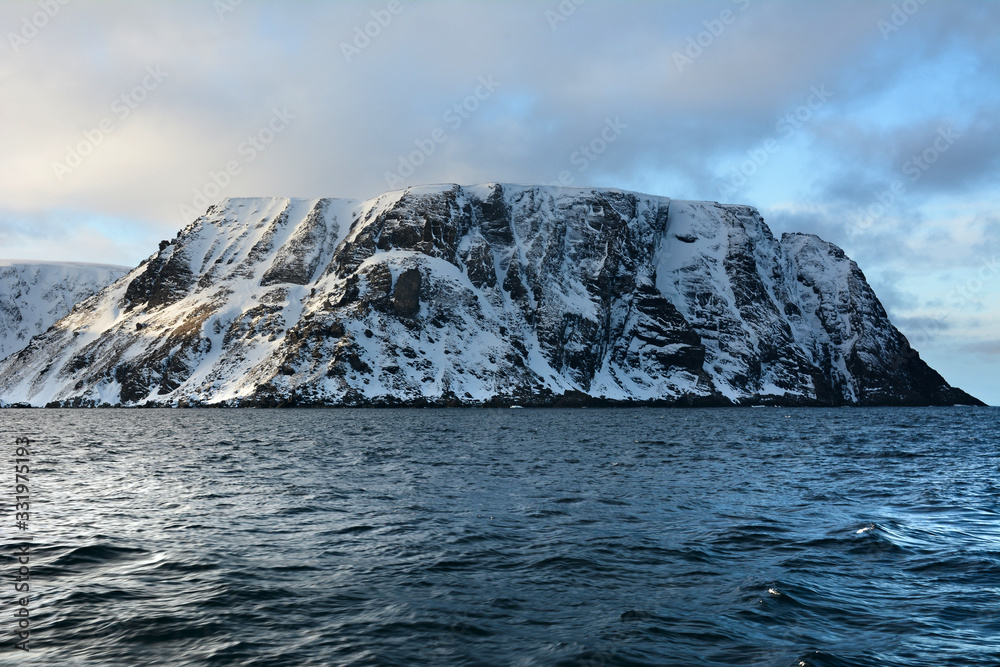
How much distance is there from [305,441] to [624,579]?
6338 cm

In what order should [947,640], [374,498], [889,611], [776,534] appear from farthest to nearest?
1. [374,498]
2. [776,534]
3. [889,611]
4. [947,640]

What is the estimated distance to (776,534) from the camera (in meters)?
27.1

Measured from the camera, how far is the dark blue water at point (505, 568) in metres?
15.3

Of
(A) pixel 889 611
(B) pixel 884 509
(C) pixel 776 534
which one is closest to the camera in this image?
(A) pixel 889 611

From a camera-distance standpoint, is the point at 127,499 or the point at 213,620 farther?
the point at 127,499

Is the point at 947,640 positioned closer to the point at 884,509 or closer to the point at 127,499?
the point at 884,509

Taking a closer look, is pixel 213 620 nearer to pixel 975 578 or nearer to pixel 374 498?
pixel 374 498

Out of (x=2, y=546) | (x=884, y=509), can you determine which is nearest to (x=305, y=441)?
(x=2, y=546)

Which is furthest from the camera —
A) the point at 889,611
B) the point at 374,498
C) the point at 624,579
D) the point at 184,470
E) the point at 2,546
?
the point at 184,470

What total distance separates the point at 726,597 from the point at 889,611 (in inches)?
159

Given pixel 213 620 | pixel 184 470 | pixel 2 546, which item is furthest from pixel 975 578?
pixel 184 470

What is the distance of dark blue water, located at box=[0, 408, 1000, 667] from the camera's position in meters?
15.3

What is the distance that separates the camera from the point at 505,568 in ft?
72.0

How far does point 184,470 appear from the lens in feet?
154
